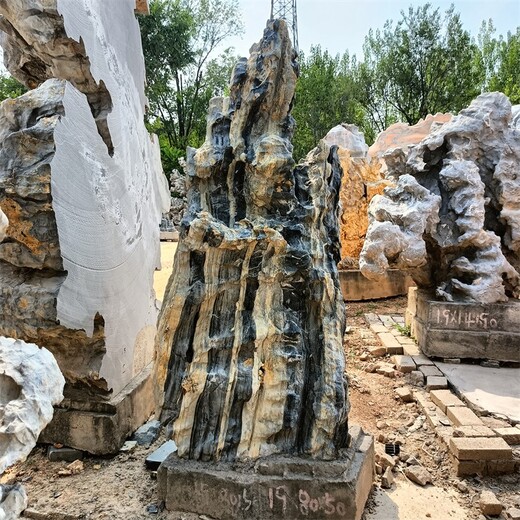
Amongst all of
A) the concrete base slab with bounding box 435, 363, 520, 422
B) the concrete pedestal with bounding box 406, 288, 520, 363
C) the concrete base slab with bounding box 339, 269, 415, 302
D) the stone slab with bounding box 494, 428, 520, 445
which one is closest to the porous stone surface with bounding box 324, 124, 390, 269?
the concrete base slab with bounding box 339, 269, 415, 302

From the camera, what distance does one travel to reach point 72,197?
3.20 meters

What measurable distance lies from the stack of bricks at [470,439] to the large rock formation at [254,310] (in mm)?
1153

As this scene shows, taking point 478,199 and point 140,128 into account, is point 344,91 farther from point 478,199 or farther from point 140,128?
point 140,128

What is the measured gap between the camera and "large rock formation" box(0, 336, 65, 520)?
135 centimetres

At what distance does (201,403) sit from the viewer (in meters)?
2.87

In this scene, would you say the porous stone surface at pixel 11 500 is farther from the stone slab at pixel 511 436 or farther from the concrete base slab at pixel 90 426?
the stone slab at pixel 511 436

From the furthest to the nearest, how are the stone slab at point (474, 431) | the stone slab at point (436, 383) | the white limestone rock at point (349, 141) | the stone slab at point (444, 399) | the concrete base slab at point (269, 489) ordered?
the white limestone rock at point (349, 141), the stone slab at point (436, 383), the stone slab at point (444, 399), the stone slab at point (474, 431), the concrete base slab at point (269, 489)

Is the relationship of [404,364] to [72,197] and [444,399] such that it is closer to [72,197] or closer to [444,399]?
[444,399]

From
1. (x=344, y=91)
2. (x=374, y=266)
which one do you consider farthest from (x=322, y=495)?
(x=344, y=91)

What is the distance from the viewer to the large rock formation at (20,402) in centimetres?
135

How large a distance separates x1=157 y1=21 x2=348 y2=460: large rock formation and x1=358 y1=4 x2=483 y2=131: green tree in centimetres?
1903

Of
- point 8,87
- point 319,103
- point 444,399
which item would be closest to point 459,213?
point 444,399

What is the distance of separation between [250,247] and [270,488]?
4.36 ft

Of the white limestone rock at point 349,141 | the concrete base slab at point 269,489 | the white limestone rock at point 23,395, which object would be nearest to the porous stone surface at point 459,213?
the concrete base slab at point 269,489
